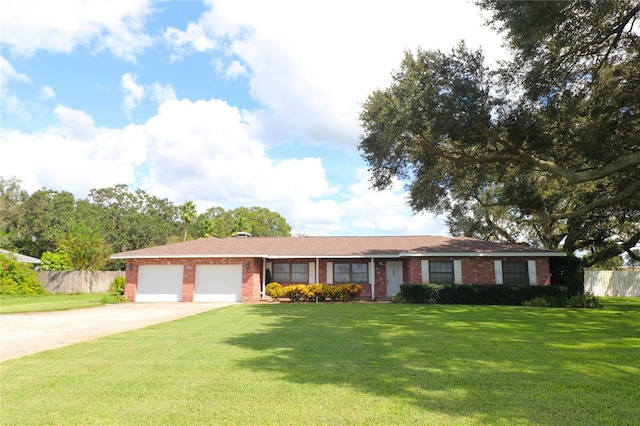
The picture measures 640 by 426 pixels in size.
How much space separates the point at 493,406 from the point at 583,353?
420 centimetres

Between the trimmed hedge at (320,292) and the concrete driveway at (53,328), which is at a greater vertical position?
the trimmed hedge at (320,292)

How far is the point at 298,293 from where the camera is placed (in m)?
21.2

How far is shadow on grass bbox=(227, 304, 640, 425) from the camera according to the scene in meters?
4.51

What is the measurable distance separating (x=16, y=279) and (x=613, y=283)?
41.9 meters

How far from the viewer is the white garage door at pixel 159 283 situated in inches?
880

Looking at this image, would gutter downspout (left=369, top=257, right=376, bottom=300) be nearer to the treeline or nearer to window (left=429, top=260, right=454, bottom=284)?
window (left=429, top=260, right=454, bottom=284)

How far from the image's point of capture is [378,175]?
16.0 meters

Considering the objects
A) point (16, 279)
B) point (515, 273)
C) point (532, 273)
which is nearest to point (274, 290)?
point (515, 273)

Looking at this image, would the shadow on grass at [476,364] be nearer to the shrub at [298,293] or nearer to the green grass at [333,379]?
the green grass at [333,379]

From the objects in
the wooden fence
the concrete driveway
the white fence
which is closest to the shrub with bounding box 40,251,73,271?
the wooden fence

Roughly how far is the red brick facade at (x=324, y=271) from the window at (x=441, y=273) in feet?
1.06

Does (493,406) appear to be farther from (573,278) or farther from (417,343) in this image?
(573,278)

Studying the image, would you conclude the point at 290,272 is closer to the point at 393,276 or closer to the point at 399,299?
the point at 393,276

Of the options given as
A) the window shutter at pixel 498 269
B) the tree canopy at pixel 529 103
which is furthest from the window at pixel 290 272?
the window shutter at pixel 498 269
